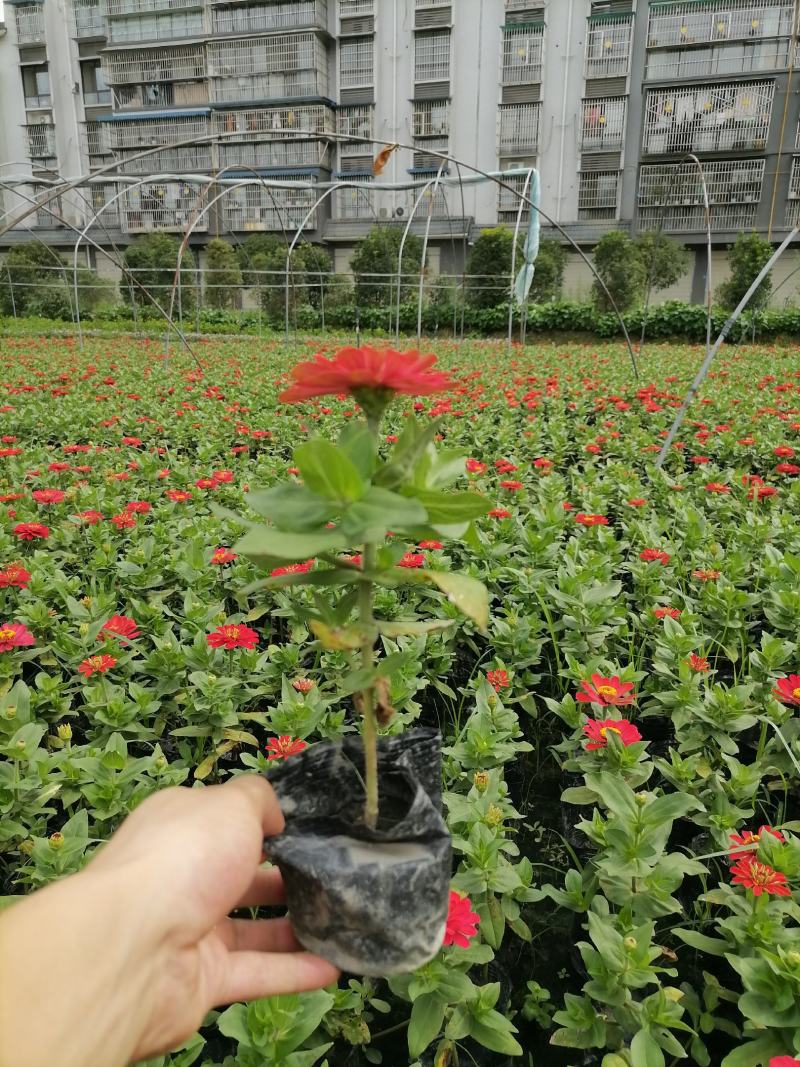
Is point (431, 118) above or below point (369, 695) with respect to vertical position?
above

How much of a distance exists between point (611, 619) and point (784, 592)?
453mm

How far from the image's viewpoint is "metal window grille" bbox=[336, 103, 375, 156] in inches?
1261

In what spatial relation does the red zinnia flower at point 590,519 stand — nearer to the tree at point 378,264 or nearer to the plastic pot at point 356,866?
the plastic pot at point 356,866

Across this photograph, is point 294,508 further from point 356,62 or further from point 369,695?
point 356,62

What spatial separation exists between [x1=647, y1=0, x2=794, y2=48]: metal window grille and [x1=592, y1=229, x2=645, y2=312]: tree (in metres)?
12.8

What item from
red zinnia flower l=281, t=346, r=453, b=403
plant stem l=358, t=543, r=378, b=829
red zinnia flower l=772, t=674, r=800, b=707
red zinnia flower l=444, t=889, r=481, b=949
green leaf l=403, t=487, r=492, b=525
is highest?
red zinnia flower l=281, t=346, r=453, b=403

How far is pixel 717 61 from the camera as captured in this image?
2733cm

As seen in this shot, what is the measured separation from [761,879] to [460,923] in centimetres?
47

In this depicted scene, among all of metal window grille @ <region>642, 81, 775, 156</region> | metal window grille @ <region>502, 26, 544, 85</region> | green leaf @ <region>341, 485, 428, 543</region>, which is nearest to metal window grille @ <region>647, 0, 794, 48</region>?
metal window grille @ <region>642, 81, 775, 156</region>

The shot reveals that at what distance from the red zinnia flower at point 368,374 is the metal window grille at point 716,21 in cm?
3332

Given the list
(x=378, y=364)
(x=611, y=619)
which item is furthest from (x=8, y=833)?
(x=611, y=619)

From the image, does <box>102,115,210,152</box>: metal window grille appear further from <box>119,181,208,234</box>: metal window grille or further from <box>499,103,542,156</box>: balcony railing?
<box>499,103,542,156</box>: balcony railing

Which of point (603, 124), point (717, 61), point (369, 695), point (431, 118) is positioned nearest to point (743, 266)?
point (603, 124)

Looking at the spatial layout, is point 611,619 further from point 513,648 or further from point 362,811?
point 362,811
